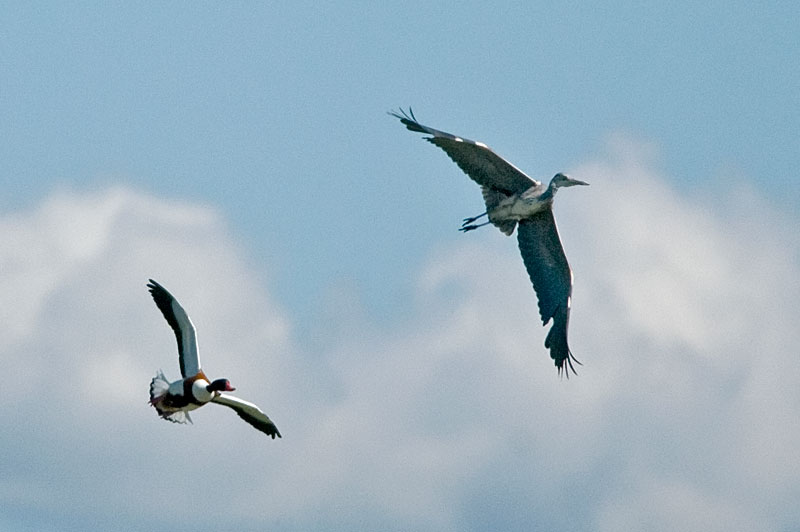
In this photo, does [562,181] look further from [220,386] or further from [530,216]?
[220,386]

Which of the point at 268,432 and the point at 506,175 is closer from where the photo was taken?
the point at 268,432

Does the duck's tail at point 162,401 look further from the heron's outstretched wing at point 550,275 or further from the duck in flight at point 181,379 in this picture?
the heron's outstretched wing at point 550,275

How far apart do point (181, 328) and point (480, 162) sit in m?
8.09

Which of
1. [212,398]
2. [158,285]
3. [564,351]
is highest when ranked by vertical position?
[564,351]

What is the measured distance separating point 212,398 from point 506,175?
30.2 feet

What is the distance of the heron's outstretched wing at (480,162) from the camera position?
39.4 metres

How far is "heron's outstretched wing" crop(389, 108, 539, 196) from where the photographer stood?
39375 mm

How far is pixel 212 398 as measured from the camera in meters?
35.6

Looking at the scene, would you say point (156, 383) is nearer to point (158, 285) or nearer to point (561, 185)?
point (158, 285)

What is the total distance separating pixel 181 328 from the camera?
36594 mm

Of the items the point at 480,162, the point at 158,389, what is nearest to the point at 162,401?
the point at 158,389

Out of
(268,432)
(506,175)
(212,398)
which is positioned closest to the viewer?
(212,398)

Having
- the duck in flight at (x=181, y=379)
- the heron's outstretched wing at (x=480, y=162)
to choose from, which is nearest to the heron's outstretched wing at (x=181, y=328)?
the duck in flight at (x=181, y=379)

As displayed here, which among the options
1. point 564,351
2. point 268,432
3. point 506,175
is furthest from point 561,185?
point 268,432
